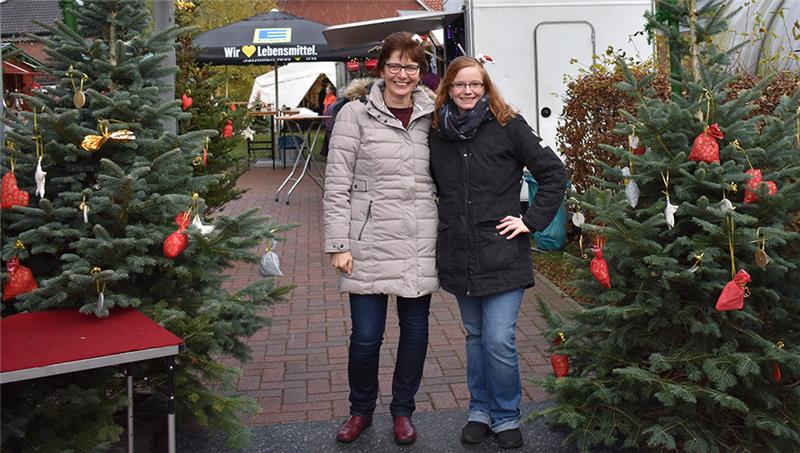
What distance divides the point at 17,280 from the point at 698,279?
281 cm

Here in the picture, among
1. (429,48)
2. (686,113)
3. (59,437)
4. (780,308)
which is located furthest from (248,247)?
(429,48)

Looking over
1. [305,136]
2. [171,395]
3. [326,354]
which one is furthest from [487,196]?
[305,136]

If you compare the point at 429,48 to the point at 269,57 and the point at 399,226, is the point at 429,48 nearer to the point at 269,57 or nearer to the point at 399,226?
the point at 269,57

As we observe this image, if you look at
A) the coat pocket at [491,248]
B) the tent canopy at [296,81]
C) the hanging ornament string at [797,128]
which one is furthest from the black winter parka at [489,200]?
the tent canopy at [296,81]

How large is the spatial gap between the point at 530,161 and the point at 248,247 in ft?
4.43

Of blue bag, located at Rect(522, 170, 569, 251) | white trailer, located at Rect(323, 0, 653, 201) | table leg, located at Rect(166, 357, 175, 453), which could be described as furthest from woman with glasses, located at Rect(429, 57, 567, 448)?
white trailer, located at Rect(323, 0, 653, 201)

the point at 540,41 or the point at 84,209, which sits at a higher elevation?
the point at 540,41

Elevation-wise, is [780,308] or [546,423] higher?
[780,308]

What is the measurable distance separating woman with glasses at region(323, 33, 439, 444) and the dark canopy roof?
386 inches

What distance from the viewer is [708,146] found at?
3787 millimetres

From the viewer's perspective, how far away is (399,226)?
13.6 ft

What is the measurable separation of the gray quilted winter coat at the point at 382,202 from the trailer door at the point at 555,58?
20.8 ft

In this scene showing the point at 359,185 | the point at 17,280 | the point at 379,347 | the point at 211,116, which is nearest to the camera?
the point at 17,280

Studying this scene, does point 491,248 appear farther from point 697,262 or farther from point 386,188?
point 697,262
